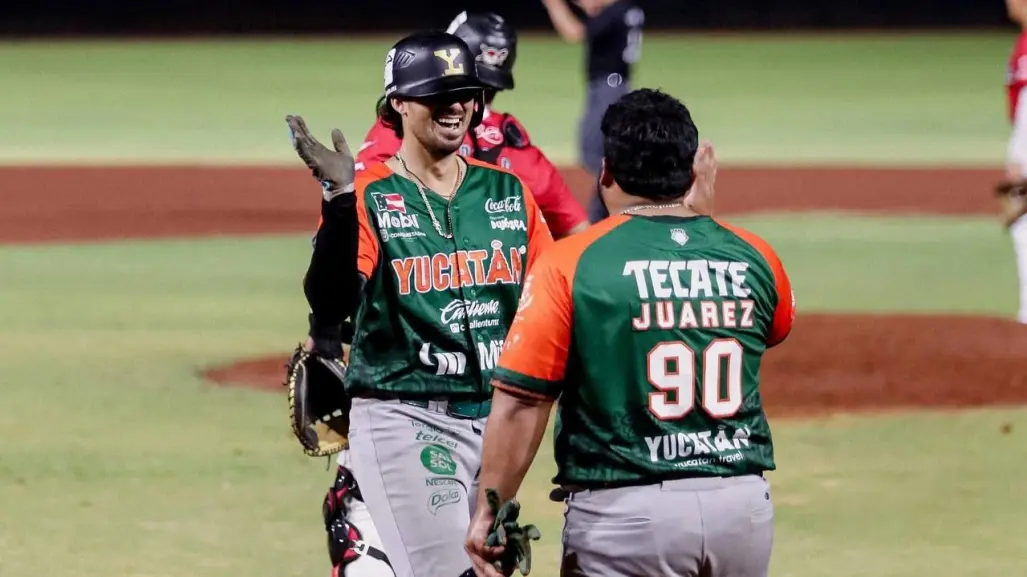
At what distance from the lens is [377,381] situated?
4750 mm

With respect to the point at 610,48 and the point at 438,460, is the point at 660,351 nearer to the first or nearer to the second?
the point at 438,460

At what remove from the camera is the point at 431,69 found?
4.77 meters

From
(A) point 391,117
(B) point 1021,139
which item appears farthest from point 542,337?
(B) point 1021,139

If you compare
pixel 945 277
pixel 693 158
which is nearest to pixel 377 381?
pixel 693 158

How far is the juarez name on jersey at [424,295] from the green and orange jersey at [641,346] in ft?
2.34

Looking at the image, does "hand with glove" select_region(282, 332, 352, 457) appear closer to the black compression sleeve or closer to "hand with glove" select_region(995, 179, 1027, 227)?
the black compression sleeve

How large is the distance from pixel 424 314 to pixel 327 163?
0.53 metres

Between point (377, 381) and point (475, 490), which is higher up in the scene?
point (377, 381)

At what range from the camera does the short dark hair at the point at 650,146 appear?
4.01m

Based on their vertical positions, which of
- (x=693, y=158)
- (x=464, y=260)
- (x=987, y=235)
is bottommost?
(x=987, y=235)

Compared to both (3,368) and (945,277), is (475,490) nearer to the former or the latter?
(3,368)

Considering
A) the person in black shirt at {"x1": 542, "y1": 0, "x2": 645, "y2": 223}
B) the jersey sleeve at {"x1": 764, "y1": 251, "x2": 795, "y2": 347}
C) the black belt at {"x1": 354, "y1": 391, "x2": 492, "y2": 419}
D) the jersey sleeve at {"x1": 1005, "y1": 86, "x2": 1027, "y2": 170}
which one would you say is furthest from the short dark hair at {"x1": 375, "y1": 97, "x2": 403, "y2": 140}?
the person in black shirt at {"x1": 542, "y1": 0, "x2": 645, "y2": 223}

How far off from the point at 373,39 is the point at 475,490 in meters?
34.3

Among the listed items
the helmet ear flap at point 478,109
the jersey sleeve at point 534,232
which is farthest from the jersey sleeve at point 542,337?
the helmet ear flap at point 478,109
